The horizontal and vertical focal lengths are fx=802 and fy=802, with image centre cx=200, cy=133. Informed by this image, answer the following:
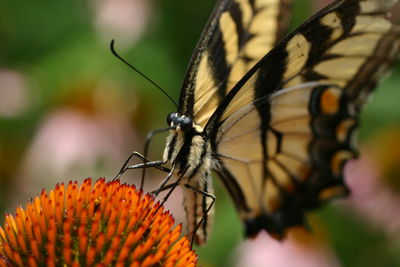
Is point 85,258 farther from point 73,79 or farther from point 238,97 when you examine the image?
point 73,79

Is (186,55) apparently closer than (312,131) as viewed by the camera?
No

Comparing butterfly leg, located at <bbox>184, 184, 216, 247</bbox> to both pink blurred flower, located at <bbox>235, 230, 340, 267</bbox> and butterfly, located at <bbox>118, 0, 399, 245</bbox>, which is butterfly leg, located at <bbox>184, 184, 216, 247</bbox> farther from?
pink blurred flower, located at <bbox>235, 230, 340, 267</bbox>

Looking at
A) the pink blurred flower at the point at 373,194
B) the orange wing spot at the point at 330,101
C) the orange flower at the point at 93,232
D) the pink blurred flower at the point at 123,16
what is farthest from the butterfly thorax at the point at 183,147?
the pink blurred flower at the point at 123,16

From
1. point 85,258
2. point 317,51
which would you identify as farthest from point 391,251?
point 85,258

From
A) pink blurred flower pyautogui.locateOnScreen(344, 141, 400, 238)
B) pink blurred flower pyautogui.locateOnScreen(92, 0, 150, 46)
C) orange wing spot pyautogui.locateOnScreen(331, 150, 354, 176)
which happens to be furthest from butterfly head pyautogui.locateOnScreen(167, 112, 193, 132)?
pink blurred flower pyautogui.locateOnScreen(92, 0, 150, 46)

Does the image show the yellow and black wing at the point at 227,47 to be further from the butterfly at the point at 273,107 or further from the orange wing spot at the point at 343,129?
the orange wing spot at the point at 343,129

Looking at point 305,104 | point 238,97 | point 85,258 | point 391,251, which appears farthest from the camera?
point 391,251
